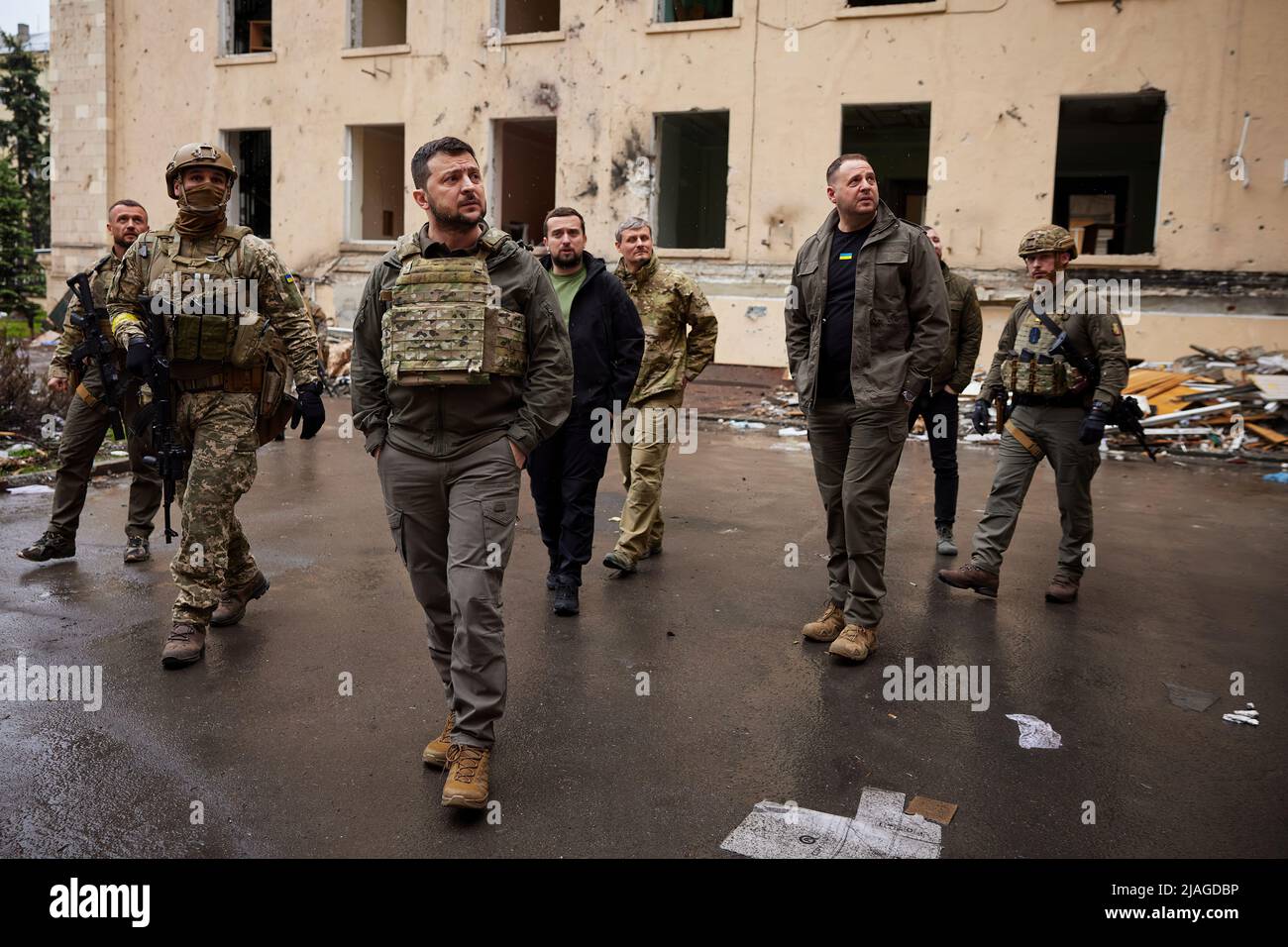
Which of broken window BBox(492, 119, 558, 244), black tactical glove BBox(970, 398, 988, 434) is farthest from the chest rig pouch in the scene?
broken window BBox(492, 119, 558, 244)

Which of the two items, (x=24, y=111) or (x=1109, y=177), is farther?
(x=24, y=111)

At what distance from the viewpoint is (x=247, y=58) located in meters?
20.8

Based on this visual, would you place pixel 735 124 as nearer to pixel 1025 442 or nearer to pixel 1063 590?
pixel 1025 442

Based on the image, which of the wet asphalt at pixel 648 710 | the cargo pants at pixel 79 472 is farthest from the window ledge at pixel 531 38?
the cargo pants at pixel 79 472

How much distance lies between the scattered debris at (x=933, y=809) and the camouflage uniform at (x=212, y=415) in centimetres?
319

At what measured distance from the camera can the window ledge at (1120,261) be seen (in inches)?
609

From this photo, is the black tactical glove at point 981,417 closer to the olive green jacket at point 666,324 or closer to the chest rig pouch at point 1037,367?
the chest rig pouch at point 1037,367

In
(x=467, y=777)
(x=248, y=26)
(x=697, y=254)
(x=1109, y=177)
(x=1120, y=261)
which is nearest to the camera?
(x=467, y=777)

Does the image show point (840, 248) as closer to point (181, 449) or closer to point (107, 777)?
point (181, 449)

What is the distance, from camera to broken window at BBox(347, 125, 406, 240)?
20.5 meters

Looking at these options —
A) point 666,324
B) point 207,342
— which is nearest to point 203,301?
point 207,342

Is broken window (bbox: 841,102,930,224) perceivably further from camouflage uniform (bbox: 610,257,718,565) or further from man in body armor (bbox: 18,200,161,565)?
man in body armor (bbox: 18,200,161,565)

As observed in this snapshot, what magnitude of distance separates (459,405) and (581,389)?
2.12 metres
